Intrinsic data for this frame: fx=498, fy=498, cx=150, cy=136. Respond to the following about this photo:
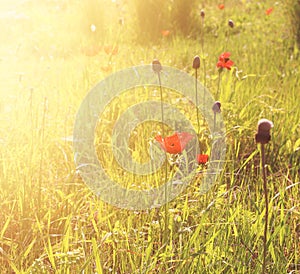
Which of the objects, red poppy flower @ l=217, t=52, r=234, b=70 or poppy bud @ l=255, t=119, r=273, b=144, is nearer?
poppy bud @ l=255, t=119, r=273, b=144

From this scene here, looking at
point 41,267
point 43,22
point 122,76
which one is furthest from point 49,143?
point 43,22

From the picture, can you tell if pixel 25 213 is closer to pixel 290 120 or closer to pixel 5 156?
pixel 5 156

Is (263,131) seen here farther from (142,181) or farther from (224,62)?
(224,62)

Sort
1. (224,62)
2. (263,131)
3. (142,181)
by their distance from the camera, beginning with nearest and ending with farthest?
(263,131)
(142,181)
(224,62)

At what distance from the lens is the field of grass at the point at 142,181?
4.27 ft

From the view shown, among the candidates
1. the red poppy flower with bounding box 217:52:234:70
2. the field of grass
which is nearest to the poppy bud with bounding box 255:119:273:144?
the field of grass

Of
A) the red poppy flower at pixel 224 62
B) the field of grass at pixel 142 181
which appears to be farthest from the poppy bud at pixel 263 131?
the red poppy flower at pixel 224 62

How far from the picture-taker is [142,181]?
1.73 meters

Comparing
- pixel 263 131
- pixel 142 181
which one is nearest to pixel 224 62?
pixel 142 181

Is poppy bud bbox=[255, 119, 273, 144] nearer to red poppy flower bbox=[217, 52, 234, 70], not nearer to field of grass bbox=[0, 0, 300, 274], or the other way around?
field of grass bbox=[0, 0, 300, 274]

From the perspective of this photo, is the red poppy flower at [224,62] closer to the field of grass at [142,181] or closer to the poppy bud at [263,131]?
the field of grass at [142,181]

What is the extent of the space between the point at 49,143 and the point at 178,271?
1052mm

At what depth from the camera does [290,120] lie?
2254 mm

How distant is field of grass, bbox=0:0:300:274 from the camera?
1303 mm
